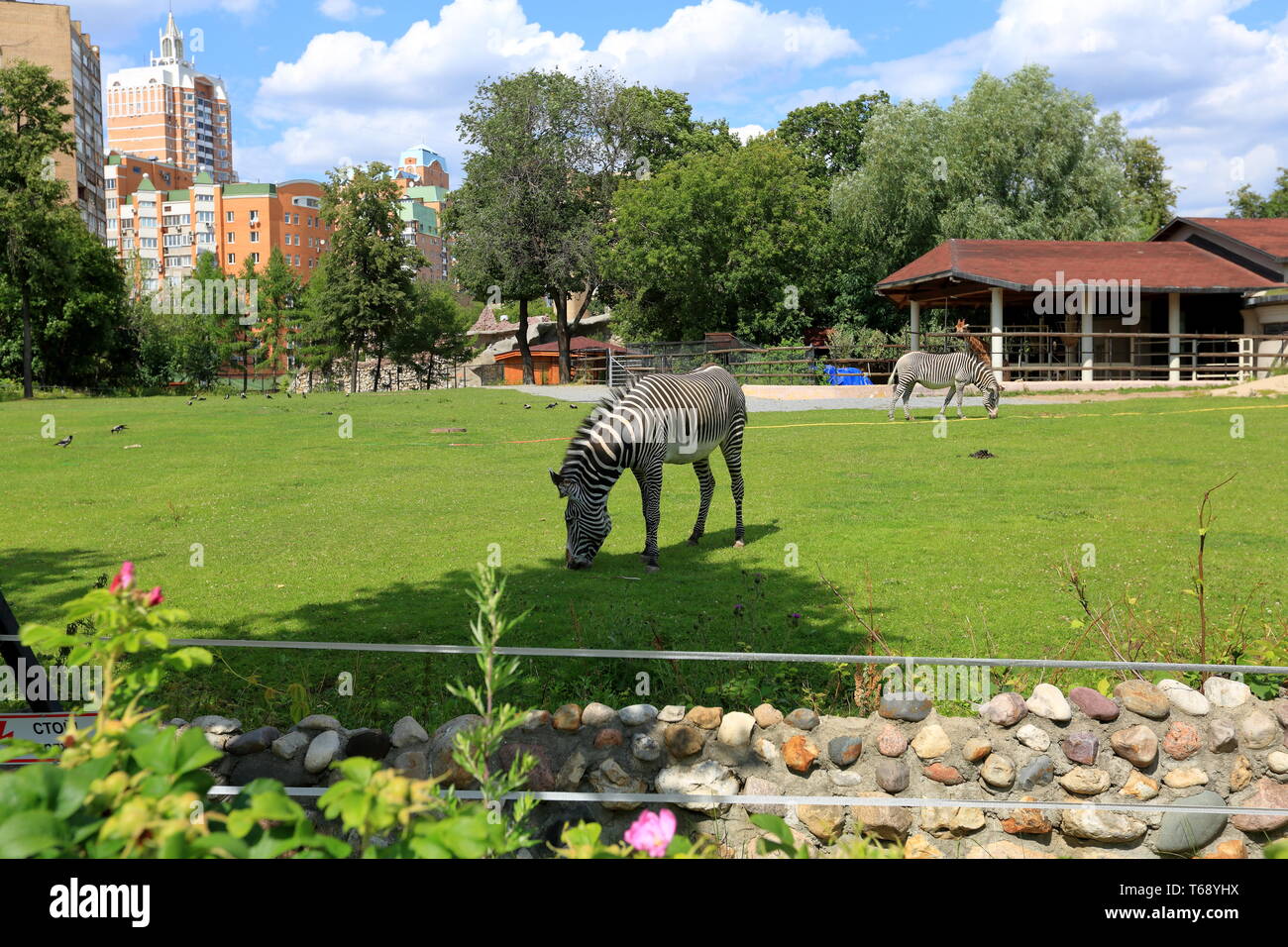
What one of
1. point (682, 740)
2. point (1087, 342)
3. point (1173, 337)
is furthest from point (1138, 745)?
point (1087, 342)

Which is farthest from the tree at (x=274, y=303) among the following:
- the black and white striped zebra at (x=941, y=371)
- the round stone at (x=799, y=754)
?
the round stone at (x=799, y=754)

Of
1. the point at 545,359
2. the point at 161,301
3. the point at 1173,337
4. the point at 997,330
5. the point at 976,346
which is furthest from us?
the point at 545,359

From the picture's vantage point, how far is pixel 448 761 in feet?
18.6

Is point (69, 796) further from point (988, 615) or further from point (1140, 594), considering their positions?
point (1140, 594)

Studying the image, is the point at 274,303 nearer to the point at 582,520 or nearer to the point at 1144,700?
the point at 582,520

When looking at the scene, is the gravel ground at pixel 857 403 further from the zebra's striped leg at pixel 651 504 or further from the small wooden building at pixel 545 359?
the small wooden building at pixel 545 359

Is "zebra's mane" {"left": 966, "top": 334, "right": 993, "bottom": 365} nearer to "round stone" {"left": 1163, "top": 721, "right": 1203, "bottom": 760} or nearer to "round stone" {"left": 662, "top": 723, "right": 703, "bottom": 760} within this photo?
"round stone" {"left": 1163, "top": 721, "right": 1203, "bottom": 760}

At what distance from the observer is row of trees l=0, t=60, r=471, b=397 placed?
181ft

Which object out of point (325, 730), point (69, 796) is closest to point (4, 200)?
point (325, 730)

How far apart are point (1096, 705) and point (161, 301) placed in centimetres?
8273

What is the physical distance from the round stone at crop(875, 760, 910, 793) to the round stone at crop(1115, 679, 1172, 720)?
1478 millimetres

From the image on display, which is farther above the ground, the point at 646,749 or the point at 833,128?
the point at 833,128

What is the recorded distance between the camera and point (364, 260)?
2719 inches
